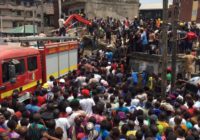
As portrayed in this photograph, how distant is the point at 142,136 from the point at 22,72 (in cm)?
669

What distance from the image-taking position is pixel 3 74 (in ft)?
40.3

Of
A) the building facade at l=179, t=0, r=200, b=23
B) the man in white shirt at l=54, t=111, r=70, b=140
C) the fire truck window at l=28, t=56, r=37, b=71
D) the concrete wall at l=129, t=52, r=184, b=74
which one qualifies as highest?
the building facade at l=179, t=0, r=200, b=23

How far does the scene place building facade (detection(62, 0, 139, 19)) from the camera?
154 feet

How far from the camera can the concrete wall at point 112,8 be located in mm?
46938

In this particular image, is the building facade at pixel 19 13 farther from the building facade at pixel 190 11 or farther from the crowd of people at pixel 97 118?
the crowd of people at pixel 97 118

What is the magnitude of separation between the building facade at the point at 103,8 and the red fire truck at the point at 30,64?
91.0 ft

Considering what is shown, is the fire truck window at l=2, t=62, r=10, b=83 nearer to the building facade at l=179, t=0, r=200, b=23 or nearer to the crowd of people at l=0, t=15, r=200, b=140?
the crowd of people at l=0, t=15, r=200, b=140

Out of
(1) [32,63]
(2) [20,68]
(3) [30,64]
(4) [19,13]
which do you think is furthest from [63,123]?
(4) [19,13]

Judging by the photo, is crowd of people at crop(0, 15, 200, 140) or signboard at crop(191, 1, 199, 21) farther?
signboard at crop(191, 1, 199, 21)

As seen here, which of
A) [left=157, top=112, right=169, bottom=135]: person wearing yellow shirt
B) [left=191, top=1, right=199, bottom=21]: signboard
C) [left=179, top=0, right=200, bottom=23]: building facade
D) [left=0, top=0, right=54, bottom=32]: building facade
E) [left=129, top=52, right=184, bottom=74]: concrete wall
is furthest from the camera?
[left=0, top=0, right=54, bottom=32]: building facade

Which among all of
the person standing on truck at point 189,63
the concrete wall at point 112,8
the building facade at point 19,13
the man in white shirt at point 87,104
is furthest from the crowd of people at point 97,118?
the building facade at point 19,13

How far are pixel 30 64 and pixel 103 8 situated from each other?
113 feet

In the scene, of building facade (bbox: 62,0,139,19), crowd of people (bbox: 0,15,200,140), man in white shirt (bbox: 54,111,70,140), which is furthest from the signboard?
man in white shirt (bbox: 54,111,70,140)

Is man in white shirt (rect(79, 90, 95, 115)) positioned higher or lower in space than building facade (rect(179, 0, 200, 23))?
lower
